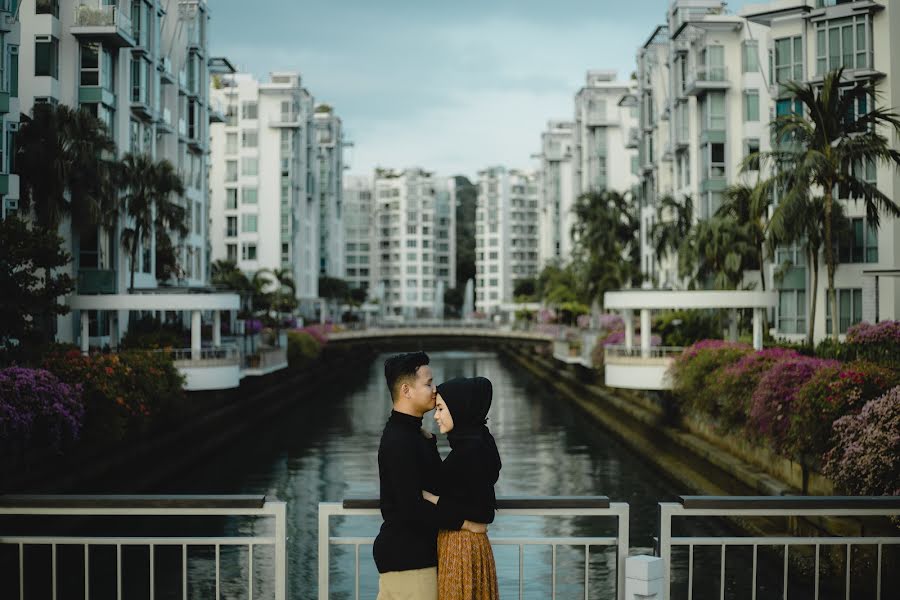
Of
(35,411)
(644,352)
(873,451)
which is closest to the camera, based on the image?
(873,451)

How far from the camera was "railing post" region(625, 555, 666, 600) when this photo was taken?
7117 millimetres

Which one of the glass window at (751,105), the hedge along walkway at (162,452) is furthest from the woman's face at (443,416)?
the glass window at (751,105)

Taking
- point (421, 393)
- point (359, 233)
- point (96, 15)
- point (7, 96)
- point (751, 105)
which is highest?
point (359, 233)

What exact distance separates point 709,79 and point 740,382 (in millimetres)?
31305

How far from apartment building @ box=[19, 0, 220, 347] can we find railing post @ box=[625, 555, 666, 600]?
102 ft

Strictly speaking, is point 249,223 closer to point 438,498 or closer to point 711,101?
point 711,101

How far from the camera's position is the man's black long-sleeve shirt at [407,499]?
261 inches

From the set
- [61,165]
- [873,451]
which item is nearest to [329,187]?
[61,165]

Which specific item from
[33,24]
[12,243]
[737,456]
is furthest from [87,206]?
[737,456]

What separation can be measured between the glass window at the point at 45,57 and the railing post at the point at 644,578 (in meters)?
39.7

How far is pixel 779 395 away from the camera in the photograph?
24.4 m

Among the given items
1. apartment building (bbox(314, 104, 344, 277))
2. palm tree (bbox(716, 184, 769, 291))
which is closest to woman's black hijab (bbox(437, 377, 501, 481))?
palm tree (bbox(716, 184, 769, 291))

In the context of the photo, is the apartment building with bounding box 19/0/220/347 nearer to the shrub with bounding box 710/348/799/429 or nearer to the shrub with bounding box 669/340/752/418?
the shrub with bounding box 669/340/752/418

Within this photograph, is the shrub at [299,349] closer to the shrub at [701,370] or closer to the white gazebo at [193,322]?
the white gazebo at [193,322]
